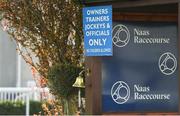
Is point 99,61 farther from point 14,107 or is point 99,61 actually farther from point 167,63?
point 14,107

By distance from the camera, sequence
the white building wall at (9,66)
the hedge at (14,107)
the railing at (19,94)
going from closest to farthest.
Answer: the hedge at (14,107) → the railing at (19,94) → the white building wall at (9,66)

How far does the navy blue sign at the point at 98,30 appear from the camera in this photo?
22.0 ft

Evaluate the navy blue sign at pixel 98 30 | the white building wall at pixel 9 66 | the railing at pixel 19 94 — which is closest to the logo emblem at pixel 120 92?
the navy blue sign at pixel 98 30

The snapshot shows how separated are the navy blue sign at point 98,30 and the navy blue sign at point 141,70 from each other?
174 millimetres

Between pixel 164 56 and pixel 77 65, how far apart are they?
1326 mm

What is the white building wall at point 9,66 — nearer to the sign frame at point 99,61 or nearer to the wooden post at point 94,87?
the sign frame at point 99,61

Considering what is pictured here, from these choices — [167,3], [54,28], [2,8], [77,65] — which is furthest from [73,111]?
[167,3]

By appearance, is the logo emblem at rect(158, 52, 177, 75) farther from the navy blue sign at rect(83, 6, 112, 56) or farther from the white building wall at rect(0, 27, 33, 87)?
the white building wall at rect(0, 27, 33, 87)

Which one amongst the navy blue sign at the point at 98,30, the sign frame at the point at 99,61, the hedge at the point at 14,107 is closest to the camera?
the sign frame at the point at 99,61

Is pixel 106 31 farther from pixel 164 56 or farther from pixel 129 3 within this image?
pixel 164 56

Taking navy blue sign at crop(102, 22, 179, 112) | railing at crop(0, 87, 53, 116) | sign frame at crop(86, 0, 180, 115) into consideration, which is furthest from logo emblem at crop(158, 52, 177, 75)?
railing at crop(0, 87, 53, 116)

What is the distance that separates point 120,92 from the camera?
693cm

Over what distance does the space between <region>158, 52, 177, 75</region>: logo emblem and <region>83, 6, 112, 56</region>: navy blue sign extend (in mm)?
766

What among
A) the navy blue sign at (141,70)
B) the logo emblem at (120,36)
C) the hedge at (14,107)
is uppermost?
the logo emblem at (120,36)
